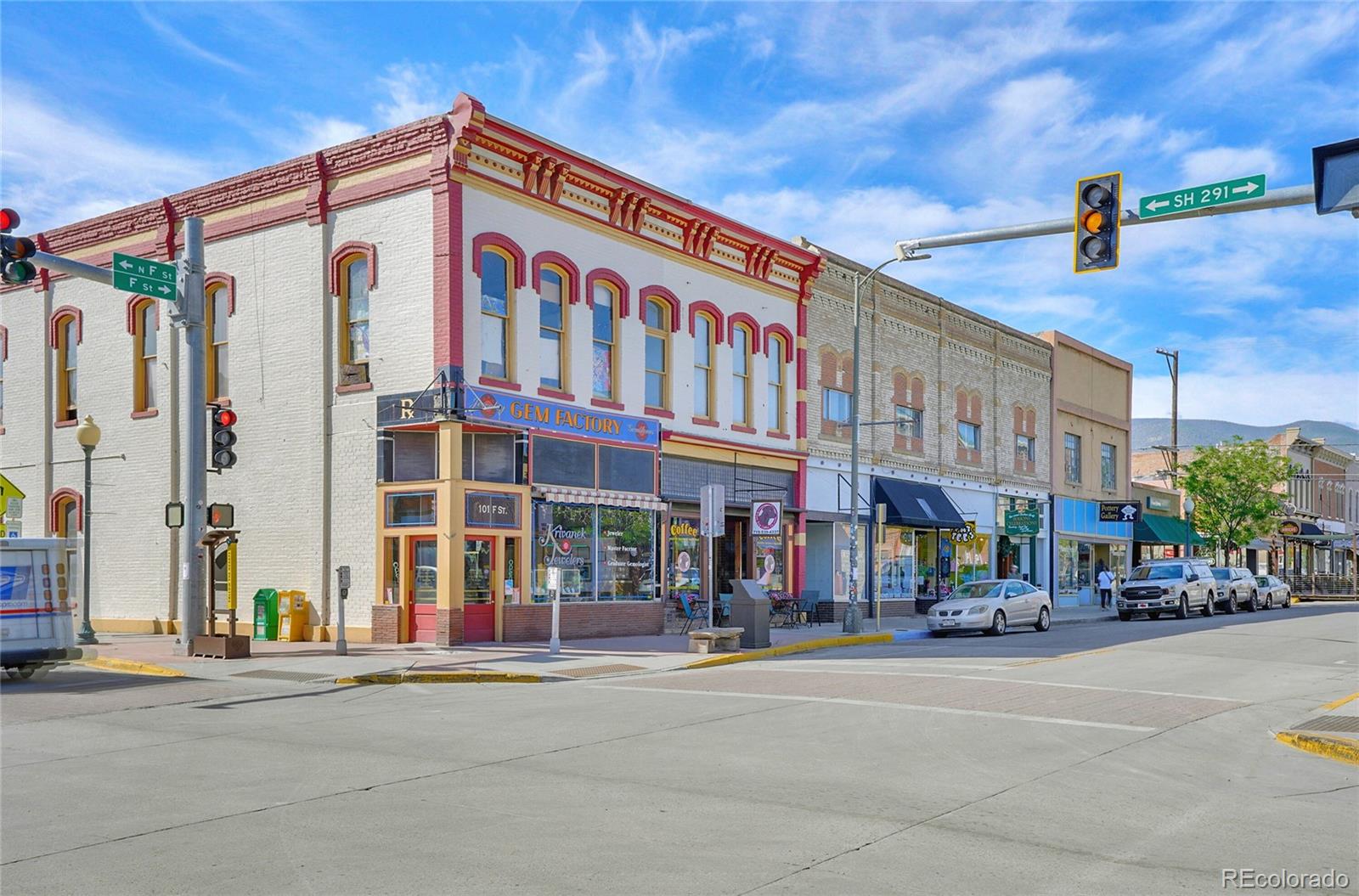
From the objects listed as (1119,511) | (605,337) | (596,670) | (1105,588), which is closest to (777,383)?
(605,337)

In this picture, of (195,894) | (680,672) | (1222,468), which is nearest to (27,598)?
(680,672)

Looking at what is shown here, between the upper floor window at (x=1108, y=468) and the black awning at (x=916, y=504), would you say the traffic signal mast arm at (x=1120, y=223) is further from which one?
the upper floor window at (x=1108, y=468)

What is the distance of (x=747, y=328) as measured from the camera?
30109 millimetres

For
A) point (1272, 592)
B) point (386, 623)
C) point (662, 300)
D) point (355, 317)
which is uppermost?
point (662, 300)

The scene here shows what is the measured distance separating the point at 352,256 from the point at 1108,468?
3923 centimetres

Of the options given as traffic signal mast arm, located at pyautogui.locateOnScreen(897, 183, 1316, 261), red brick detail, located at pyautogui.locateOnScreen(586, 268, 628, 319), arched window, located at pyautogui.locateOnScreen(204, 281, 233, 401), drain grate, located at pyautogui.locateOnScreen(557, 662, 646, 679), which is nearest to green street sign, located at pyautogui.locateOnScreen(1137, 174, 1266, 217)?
traffic signal mast arm, located at pyautogui.locateOnScreen(897, 183, 1316, 261)

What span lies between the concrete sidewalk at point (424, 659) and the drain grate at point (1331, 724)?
9538mm

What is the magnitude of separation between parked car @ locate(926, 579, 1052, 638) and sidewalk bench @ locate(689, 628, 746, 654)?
8195 millimetres

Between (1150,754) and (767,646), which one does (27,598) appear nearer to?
(767,646)

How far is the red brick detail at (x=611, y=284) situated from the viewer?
25.1 metres

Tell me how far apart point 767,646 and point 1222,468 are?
40.3 meters

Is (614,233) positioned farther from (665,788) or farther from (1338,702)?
(665,788)

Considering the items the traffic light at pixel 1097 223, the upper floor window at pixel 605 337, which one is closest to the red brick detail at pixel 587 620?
the upper floor window at pixel 605 337

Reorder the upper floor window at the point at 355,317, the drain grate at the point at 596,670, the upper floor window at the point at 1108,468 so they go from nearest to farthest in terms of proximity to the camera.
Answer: the drain grate at the point at 596,670
the upper floor window at the point at 355,317
the upper floor window at the point at 1108,468
